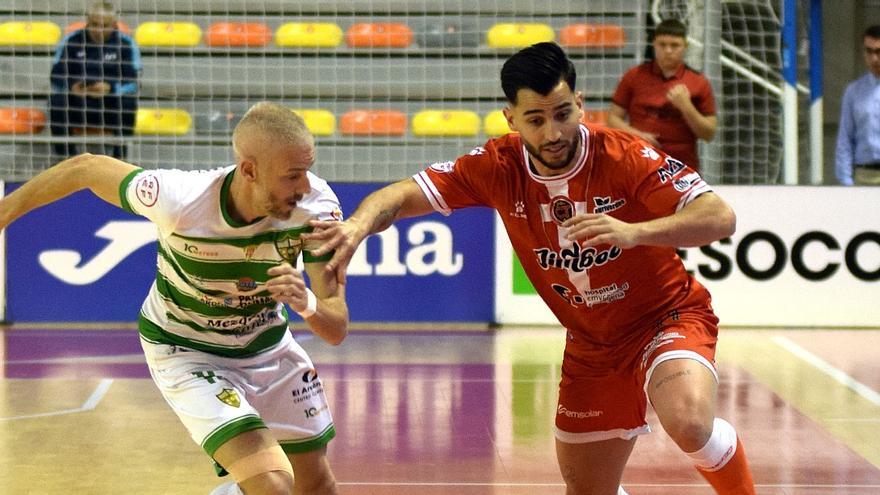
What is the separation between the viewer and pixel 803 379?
355 inches

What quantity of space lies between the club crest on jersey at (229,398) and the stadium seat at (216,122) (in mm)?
8369

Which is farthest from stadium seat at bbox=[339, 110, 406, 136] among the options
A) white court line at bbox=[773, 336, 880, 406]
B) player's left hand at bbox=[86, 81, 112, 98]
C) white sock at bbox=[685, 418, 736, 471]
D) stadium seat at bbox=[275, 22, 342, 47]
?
white sock at bbox=[685, 418, 736, 471]

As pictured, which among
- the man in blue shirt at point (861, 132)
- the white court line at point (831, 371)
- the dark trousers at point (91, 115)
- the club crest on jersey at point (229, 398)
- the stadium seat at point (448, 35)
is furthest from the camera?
the stadium seat at point (448, 35)

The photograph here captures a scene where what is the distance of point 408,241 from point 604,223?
272 inches

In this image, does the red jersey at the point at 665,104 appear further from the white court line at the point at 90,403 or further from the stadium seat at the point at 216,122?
the white court line at the point at 90,403

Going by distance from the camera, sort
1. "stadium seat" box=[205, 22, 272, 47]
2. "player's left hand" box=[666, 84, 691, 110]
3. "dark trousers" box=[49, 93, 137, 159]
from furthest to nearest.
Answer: "stadium seat" box=[205, 22, 272, 47] → "dark trousers" box=[49, 93, 137, 159] → "player's left hand" box=[666, 84, 691, 110]

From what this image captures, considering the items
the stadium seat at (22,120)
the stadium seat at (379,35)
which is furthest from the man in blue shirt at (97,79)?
the stadium seat at (379,35)

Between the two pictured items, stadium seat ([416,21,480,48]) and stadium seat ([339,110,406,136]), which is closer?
stadium seat ([339,110,406,136])

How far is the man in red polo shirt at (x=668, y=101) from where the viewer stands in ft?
33.1

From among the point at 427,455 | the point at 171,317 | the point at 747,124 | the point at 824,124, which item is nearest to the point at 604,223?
the point at 171,317

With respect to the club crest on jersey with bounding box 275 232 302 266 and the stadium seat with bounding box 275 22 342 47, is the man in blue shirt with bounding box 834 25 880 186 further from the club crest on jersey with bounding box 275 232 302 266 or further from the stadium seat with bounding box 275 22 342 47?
the club crest on jersey with bounding box 275 232 302 266

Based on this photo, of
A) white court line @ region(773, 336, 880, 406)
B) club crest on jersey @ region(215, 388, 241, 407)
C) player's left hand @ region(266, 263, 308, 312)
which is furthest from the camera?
white court line @ region(773, 336, 880, 406)

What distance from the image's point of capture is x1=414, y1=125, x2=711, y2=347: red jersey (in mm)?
4781

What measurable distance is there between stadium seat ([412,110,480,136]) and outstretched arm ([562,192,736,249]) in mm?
8072
